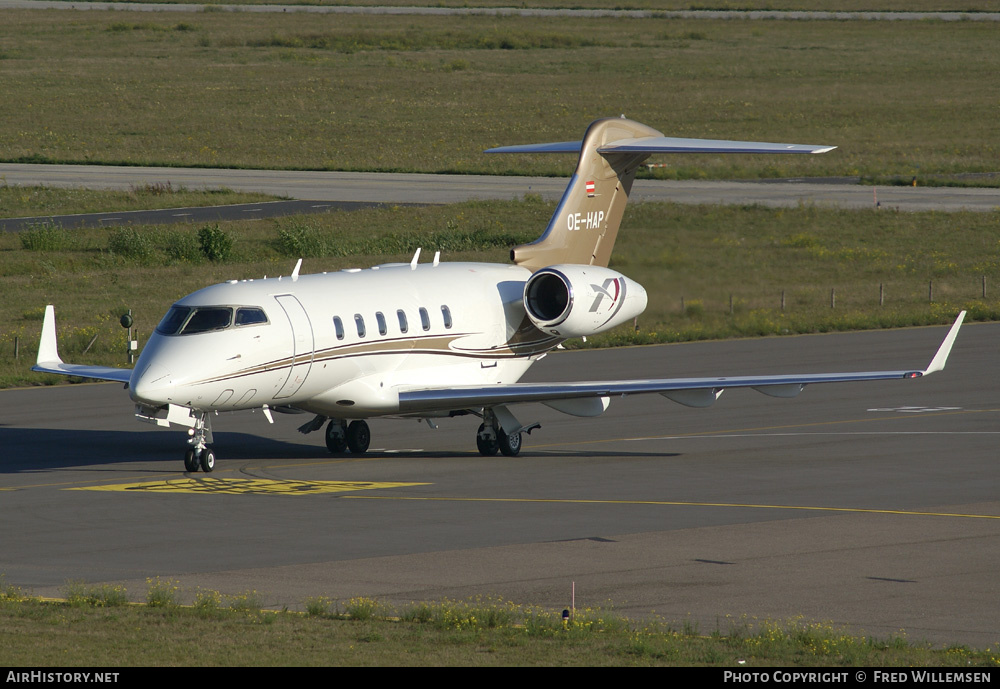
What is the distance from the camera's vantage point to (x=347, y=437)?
30.0 metres

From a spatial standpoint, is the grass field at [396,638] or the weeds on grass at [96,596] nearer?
the grass field at [396,638]

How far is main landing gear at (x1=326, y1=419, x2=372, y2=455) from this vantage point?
3000cm

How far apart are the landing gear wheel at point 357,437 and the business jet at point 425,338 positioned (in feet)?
0.09

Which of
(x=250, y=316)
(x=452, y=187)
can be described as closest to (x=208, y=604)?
(x=250, y=316)

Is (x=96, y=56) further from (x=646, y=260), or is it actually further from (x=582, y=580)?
(x=582, y=580)

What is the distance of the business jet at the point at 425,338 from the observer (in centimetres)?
2622

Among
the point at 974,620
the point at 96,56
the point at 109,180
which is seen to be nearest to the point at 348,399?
the point at 974,620

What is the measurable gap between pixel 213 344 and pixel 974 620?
48.0 ft

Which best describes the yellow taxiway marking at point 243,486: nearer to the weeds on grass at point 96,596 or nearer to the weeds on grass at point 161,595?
the weeds on grass at point 161,595

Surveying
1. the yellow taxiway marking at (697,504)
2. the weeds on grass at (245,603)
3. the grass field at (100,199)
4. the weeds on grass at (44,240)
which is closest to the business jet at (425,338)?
the yellow taxiway marking at (697,504)

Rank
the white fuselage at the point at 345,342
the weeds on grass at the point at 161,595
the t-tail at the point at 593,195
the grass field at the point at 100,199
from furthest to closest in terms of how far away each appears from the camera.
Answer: the grass field at the point at 100,199
the t-tail at the point at 593,195
the white fuselage at the point at 345,342
the weeds on grass at the point at 161,595

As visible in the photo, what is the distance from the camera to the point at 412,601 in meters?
17.1

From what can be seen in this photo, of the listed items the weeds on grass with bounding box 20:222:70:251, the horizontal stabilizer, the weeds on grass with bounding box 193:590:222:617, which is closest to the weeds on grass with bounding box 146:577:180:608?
the weeds on grass with bounding box 193:590:222:617

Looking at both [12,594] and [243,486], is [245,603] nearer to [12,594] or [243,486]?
[12,594]
